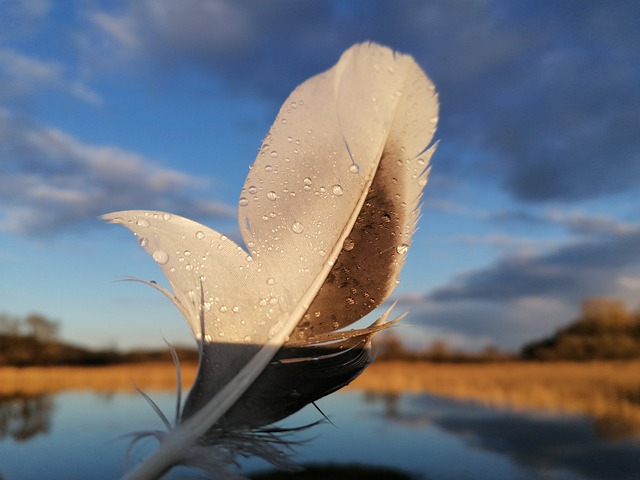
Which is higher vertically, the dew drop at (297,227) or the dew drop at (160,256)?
the dew drop at (297,227)

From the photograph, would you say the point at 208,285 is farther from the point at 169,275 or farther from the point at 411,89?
the point at 411,89

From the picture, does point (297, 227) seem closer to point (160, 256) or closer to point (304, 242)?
point (304, 242)

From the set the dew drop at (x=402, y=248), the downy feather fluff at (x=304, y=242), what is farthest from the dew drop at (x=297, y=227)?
the dew drop at (x=402, y=248)

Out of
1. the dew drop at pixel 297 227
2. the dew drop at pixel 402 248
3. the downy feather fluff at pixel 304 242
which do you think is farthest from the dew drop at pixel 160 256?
the dew drop at pixel 402 248

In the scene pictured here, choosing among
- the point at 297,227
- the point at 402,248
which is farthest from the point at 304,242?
the point at 402,248

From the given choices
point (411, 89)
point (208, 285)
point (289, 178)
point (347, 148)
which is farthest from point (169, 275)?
point (411, 89)

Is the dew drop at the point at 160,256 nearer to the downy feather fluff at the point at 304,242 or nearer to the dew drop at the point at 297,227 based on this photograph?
the downy feather fluff at the point at 304,242

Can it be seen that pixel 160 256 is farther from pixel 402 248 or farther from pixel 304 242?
pixel 402 248
